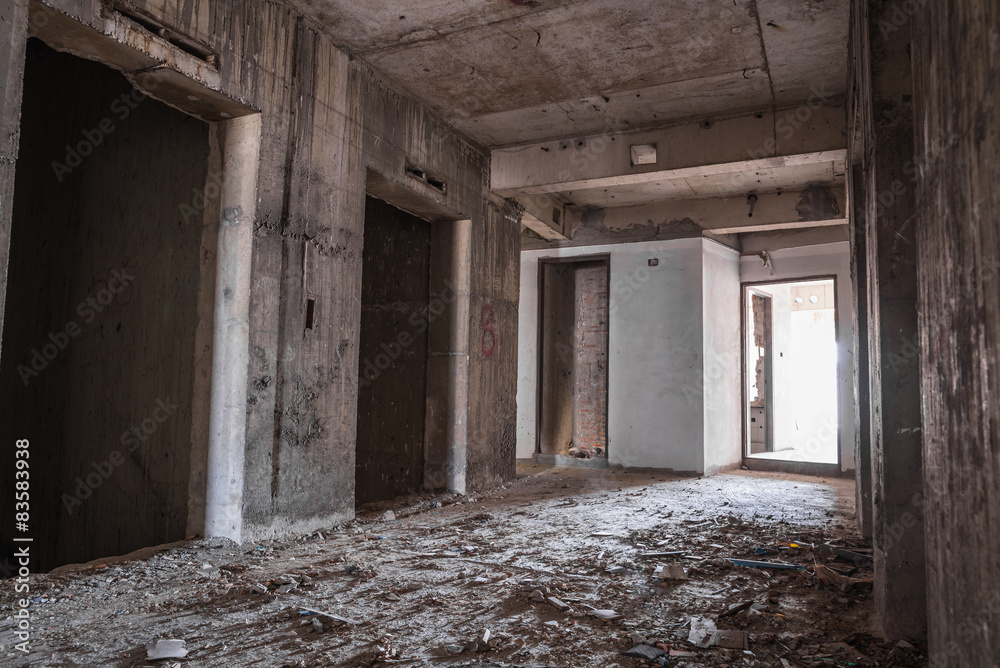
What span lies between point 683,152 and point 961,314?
5.24m

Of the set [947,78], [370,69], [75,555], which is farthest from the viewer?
[370,69]

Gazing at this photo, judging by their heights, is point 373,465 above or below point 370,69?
below

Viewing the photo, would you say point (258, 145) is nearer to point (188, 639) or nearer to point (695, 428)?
point (188, 639)

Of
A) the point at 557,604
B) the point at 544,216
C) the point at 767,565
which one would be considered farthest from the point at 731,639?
the point at 544,216

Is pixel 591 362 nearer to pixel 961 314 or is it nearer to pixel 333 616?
pixel 333 616

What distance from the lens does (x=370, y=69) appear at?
5.23 meters

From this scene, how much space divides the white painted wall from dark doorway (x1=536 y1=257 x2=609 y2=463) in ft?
5.01

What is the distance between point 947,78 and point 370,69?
464 centimetres

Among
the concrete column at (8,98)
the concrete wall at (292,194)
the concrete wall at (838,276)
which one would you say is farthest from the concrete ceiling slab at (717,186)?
the concrete column at (8,98)

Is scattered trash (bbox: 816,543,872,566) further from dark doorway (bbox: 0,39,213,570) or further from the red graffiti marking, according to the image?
dark doorway (bbox: 0,39,213,570)

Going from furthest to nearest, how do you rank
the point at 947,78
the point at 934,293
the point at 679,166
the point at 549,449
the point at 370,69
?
the point at 549,449
the point at 679,166
the point at 370,69
the point at 934,293
the point at 947,78

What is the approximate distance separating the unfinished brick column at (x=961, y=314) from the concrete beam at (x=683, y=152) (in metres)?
4.42

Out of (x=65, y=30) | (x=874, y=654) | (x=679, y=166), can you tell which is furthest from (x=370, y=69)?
(x=874, y=654)

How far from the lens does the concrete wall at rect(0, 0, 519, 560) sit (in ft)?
12.1
